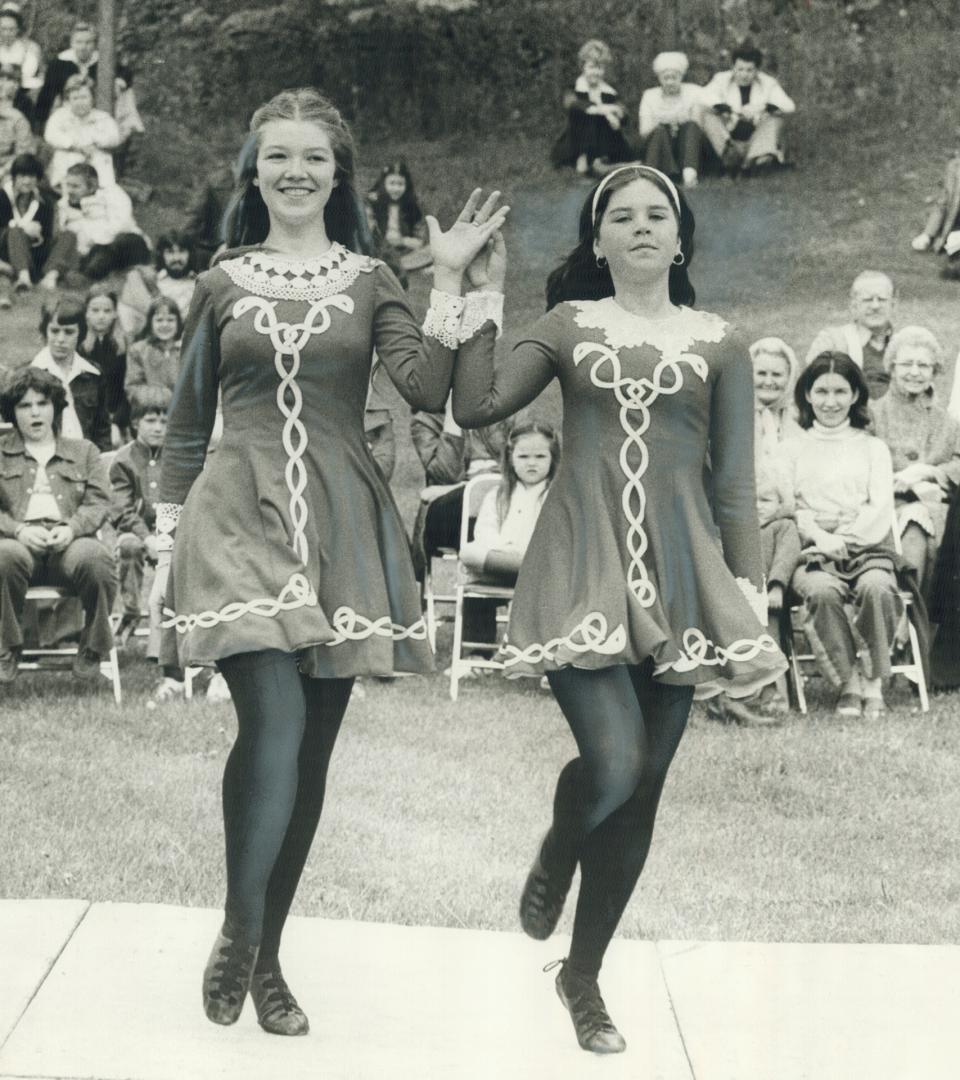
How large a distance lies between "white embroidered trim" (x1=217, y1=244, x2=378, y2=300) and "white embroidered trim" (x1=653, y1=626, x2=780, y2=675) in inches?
42.8

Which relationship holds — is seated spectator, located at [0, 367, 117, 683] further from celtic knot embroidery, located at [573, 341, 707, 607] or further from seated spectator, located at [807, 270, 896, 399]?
celtic knot embroidery, located at [573, 341, 707, 607]

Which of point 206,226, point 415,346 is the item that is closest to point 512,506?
point 415,346

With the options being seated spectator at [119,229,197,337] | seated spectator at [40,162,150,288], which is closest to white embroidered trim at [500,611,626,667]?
seated spectator at [119,229,197,337]

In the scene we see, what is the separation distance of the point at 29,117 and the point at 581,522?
44.4 ft

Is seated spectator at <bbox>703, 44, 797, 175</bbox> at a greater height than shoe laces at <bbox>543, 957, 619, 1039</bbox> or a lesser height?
greater

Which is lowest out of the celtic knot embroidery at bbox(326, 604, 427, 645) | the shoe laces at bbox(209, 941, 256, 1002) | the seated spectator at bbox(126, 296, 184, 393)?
the shoe laces at bbox(209, 941, 256, 1002)

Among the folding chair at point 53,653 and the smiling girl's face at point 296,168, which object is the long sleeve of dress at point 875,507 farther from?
the smiling girl's face at point 296,168

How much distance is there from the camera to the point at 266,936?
4.21 m

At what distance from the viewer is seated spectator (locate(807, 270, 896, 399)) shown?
9.98m

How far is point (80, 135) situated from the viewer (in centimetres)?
1634

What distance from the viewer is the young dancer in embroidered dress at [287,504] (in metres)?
4.00

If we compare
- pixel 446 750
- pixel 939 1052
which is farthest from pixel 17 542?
pixel 939 1052

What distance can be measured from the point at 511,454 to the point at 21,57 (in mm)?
9916

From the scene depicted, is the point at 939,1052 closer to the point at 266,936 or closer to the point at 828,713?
the point at 266,936
